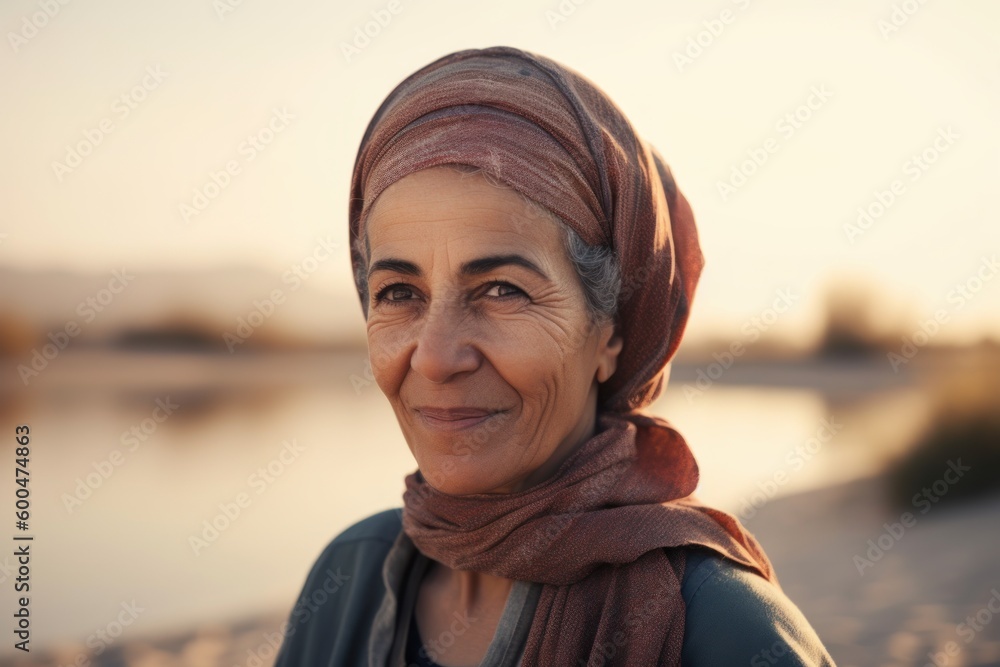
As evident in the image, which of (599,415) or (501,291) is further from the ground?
(501,291)

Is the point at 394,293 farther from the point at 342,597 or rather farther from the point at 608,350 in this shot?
the point at 342,597

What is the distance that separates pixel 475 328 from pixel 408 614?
872 mm

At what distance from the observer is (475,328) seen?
1.92m

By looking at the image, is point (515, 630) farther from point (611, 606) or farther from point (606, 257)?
point (606, 257)

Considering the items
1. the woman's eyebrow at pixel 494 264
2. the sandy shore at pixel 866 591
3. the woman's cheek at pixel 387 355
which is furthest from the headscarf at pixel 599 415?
the sandy shore at pixel 866 591

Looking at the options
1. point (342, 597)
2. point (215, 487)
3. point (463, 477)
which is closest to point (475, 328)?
point (463, 477)

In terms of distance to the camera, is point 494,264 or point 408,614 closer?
point 494,264

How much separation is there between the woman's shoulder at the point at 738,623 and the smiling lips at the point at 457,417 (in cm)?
57

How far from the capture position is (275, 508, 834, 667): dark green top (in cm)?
177

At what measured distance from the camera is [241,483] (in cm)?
1062

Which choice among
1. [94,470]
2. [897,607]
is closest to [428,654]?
[897,607]

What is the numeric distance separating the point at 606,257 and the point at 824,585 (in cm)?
710

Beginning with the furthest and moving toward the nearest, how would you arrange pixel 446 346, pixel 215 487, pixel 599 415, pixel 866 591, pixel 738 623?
pixel 215 487 → pixel 866 591 → pixel 599 415 → pixel 446 346 → pixel 738 623

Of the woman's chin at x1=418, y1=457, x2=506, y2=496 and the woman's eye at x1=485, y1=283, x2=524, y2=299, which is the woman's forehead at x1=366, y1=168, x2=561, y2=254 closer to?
the woman's eye at x1=485, y1=283, x2=524, y2=299
